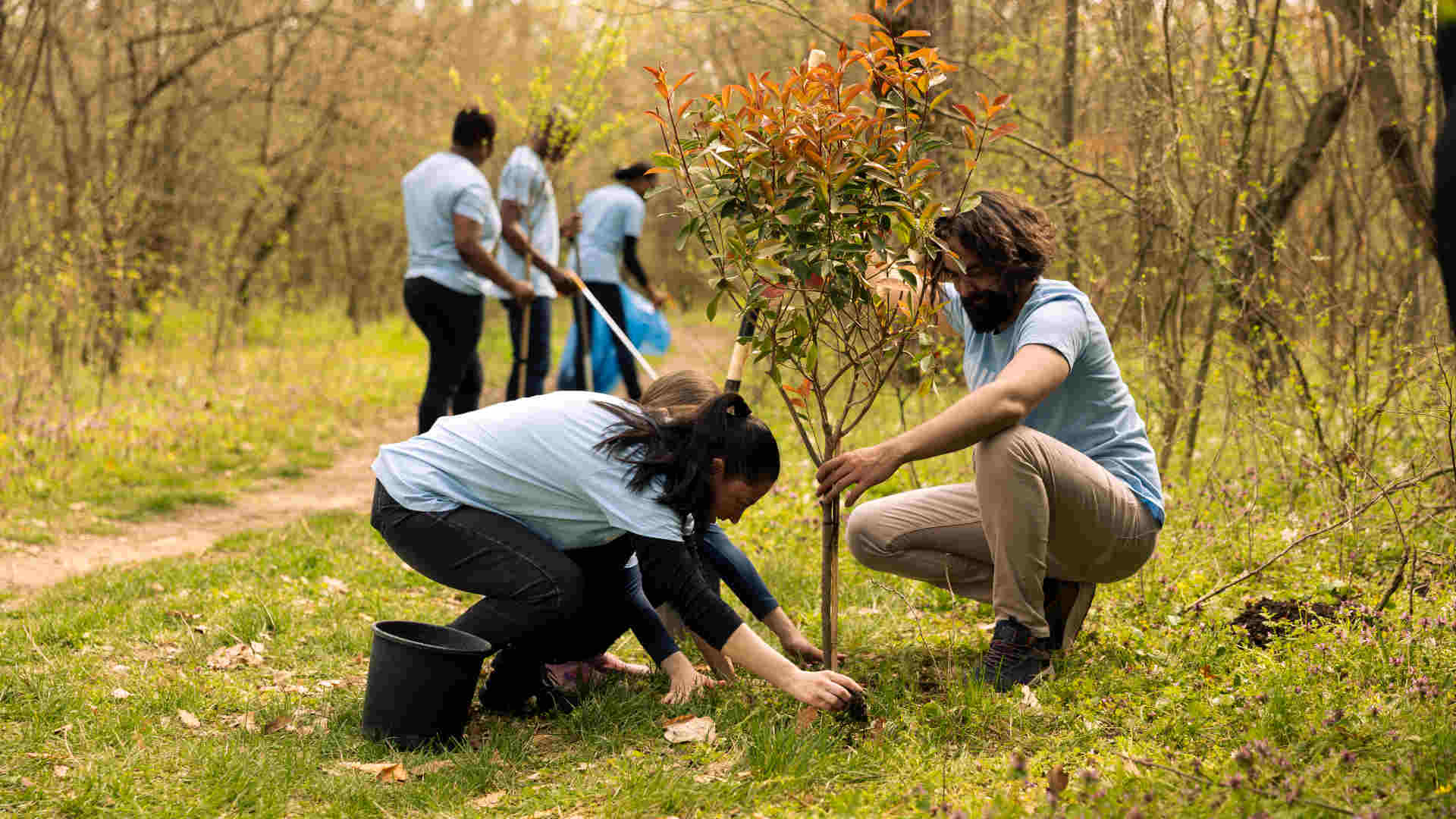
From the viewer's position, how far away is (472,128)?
6.14 metres

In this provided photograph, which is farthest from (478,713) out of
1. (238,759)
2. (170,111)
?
(170,111)

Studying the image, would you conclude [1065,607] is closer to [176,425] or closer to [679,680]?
[679,680]

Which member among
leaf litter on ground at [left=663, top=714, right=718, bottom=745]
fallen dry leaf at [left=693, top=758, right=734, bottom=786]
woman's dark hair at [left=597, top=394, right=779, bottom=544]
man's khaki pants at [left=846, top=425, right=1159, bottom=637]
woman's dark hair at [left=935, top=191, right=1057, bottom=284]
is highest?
woman's dark hair at [left=935, top=191, right=1057, bottom=284]

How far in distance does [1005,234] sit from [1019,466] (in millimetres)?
620

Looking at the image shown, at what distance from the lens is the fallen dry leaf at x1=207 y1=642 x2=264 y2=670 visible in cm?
374

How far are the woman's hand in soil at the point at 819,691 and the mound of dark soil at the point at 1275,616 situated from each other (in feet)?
4.54

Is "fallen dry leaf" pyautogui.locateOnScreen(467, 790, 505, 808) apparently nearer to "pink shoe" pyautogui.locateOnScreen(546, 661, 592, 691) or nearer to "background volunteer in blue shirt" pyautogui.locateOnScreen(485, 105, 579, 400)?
"pink shoe" pyautogui.locateOnScreen(546, 661, 592, 691)

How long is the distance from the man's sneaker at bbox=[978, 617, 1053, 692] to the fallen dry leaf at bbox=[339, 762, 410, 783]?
1517mm

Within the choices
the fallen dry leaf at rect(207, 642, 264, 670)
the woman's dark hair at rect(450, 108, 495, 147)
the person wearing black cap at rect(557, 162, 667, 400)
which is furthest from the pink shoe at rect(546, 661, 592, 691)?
the person wearing black cap at rect(557, 162, 667, 400)

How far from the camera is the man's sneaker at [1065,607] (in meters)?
3.56

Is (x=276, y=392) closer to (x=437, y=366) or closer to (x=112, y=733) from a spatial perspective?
(x=437, y=366)

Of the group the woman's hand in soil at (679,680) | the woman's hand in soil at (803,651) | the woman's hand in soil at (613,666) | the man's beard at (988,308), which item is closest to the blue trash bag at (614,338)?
the woman's hand in soil at (613,666)

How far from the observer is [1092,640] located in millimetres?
3662

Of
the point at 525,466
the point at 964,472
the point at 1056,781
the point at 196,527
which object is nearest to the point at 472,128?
the point at 196,527
